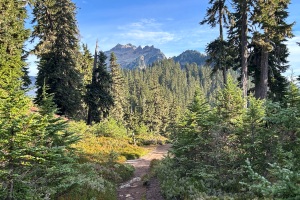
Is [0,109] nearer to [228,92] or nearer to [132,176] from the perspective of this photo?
[228,92]

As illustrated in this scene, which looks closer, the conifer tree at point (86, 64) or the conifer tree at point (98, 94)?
the conifer tree at point (98, 94)

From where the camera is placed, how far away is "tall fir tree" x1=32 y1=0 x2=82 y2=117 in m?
28.4

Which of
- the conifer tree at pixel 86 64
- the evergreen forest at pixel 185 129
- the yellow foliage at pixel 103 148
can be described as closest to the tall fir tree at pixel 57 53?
the evergreen forest at pixel 185 129

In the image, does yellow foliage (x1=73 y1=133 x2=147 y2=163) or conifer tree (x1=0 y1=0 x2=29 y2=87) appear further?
yellow foliage (x1=73 y1=133 x2=147 y2=163)

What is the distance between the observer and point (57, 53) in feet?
96.4

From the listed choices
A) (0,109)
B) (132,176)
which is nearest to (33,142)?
(0,109)

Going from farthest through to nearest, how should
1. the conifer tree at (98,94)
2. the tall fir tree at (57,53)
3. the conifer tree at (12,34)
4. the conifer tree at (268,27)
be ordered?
the conifer tree at (98,94), the tall fir tree at (57,53), the conifer tree at (12,34), the conifer tree at (268,27)

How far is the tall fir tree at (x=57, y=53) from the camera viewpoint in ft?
93.0

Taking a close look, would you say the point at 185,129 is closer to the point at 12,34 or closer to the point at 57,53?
the point at 12,34

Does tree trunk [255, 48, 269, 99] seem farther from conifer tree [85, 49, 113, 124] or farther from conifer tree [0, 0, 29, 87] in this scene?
conifer tree [85, 49, 113, 124]

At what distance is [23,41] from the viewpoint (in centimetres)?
2478

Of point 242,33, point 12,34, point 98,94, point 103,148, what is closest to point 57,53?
point 12,34

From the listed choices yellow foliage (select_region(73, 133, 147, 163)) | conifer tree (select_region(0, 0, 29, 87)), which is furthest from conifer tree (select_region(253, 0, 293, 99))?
conifer tree (select_region(0, 0, 29, 87))

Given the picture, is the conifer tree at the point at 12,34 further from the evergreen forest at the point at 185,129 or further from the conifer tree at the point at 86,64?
the conifer tree at the point at 86,64
